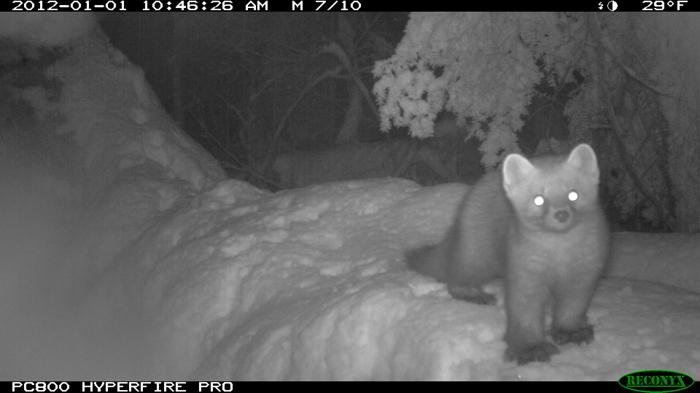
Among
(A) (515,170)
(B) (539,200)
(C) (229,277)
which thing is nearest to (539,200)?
(B) (539,200)

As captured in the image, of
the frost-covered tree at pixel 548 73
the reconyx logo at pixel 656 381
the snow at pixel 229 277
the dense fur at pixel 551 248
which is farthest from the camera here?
the frost-covered tree at pixel 548 73

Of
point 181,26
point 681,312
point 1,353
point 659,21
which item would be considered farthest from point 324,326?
point 181,26

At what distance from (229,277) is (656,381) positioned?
4012mm

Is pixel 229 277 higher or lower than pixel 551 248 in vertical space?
lower

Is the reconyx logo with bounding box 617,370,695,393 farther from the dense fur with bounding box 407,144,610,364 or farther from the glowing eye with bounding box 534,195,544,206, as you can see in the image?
the glowing eye with bounding box 534,195,544,206

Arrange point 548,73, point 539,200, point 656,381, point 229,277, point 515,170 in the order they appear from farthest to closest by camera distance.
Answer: point 548,73 < point 229,277 < point 515,170 < point 539,200 < point 656,381

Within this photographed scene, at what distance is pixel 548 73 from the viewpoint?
877 centimetres

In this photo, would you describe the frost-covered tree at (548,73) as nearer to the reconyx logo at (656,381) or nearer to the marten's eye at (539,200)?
the marten's eye at (539,200)

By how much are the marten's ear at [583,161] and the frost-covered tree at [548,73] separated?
307 cm

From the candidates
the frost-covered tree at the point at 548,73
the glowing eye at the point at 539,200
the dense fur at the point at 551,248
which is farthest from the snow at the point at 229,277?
the frost-covered tree at the point at 548,73

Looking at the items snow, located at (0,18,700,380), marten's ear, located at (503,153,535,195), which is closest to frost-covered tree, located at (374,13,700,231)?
snow, located at (0,18,700,380)

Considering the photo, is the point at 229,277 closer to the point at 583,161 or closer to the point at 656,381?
the point at 583,161

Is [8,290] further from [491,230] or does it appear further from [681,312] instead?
[681,312]

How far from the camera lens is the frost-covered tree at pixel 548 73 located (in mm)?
6840
